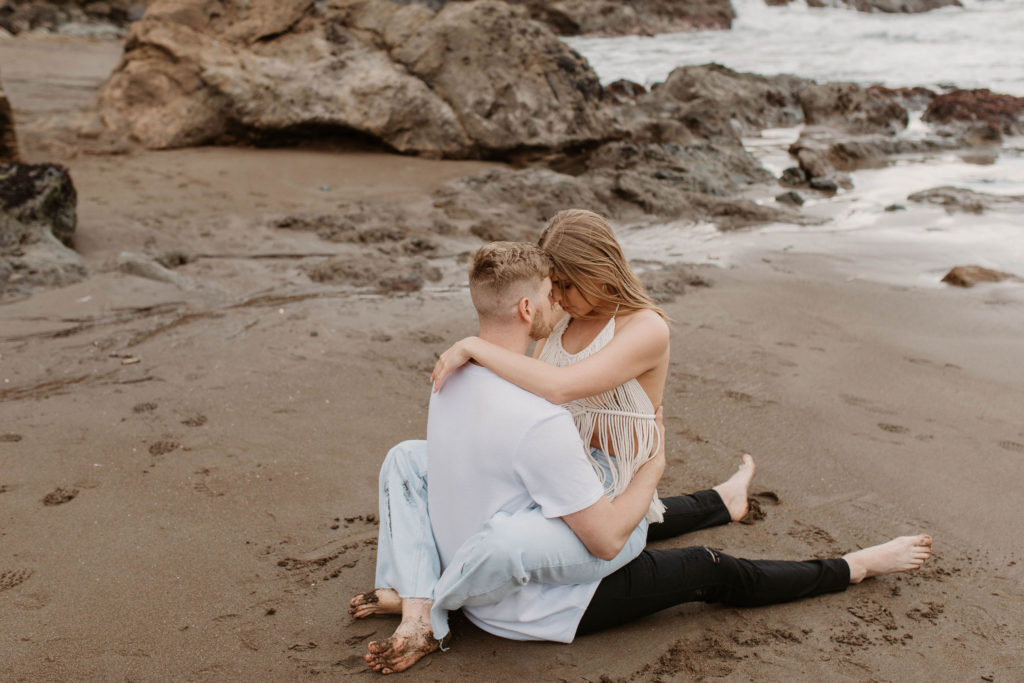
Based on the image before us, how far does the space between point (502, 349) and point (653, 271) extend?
3.98m

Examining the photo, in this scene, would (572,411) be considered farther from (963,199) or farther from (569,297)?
(963,199)

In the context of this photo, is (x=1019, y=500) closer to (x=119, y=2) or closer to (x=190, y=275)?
(x=190, y=275)

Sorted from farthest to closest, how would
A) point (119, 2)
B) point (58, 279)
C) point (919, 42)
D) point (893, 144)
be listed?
1. point (119, 2)
2. point (919, 42)
3. point (893, 144)
4. point (58, 279)

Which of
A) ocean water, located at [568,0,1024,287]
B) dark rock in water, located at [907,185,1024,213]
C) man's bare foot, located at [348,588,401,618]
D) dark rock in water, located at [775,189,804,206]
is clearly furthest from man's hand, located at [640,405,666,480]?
dark rock in water, located at [907,185,1024,213]

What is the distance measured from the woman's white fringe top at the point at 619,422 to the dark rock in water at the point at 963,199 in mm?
6573

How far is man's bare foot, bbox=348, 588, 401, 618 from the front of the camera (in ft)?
8.06

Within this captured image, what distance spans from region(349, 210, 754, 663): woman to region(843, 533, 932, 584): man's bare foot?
0.66 meters

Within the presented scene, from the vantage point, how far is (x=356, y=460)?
351cm

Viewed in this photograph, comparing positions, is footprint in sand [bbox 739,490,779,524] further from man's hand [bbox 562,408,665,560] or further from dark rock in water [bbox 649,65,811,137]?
dark rock in water [bbox 649,65,811,137]

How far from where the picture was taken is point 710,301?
5504 mm

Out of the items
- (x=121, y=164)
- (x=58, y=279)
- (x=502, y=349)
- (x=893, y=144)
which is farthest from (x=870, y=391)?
(x=893, y=144)

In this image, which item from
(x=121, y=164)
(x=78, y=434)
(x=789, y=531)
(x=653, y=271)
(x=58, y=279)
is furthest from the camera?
(x=121, y=164)

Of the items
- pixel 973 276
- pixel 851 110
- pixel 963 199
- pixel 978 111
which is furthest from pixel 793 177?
pixel 978 111

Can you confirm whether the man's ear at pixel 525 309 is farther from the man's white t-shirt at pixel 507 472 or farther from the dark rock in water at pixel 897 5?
the dark rock in water at pixel 897 5
